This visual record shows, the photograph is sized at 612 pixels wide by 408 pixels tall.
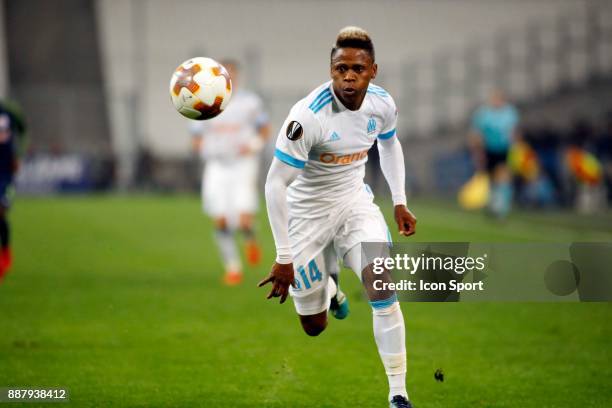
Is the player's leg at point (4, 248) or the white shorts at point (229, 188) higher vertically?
the white shorts at point (229, 188)

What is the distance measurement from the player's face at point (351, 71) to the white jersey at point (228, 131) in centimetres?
674

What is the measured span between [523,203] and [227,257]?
14.1m

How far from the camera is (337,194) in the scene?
6168 millimetres

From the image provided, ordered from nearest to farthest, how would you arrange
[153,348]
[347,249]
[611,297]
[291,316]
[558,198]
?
1. [611,297]
2. [347,249]
3. [153,348]
4. [291,316]
5. [558,198]

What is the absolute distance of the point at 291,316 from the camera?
30.5 ft

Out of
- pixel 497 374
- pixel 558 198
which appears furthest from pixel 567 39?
pixel 497 374

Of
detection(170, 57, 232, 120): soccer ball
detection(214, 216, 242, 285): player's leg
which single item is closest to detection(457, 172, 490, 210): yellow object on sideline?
A: detection(214, 216, 242, 285): player's leg

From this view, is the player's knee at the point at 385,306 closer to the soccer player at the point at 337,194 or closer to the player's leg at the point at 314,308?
the soccer player at the point at 337,194

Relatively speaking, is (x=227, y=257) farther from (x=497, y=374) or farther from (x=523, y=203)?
(x=523, y=203)

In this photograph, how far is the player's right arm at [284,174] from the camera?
5.52 metres

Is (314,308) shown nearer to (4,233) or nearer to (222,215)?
(222,215)

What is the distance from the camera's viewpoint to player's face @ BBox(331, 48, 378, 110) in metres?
5.57

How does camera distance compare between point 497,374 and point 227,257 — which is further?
point 227,257

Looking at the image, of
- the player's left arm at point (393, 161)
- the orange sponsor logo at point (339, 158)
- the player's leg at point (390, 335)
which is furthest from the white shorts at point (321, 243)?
the player's leg at point (390, 335)
